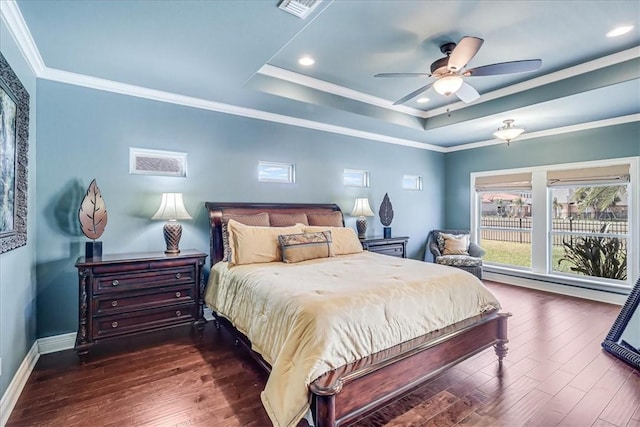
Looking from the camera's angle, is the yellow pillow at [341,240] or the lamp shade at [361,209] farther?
the lamp shade at [361,209]

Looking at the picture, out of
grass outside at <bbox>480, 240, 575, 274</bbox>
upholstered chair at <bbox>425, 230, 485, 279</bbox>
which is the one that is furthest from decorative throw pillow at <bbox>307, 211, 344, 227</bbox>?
grass outside at <bbox>480, 240, 575, 274</bbox>

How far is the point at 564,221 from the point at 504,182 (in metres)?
1.11

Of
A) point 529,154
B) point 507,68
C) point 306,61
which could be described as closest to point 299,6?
point 306,61

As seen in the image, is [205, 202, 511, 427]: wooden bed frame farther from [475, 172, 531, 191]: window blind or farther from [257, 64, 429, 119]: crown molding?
[475, 172, 531, 191]: window blind

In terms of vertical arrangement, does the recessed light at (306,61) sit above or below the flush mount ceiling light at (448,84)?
above

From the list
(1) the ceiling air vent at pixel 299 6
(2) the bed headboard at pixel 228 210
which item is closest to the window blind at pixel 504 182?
(2) the bed headboard at pixel 228 210

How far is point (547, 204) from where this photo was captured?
5305 mm

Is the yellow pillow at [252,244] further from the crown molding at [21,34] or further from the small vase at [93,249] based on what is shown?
the crown molding at [21,34]

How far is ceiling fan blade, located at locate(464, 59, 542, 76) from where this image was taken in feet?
8.63

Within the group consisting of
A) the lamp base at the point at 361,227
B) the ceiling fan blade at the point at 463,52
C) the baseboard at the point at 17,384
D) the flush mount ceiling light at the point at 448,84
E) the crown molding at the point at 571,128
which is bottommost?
the baseboard at the point at 17,384

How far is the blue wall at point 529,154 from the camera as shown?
4.52 m

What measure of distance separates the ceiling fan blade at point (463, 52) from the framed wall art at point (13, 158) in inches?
124

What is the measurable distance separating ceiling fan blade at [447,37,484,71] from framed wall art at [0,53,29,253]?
3.15m

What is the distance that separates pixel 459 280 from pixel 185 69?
3127 millimetres
